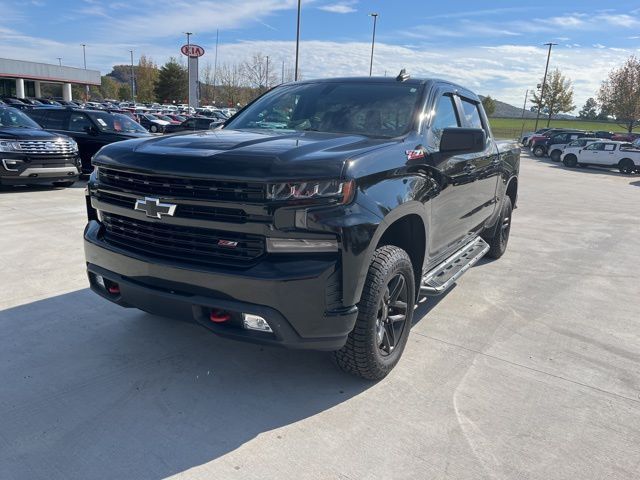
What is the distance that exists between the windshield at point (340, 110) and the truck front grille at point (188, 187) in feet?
4.30

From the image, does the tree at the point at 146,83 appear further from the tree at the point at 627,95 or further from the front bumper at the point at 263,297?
the front bumper at the point at 263,297

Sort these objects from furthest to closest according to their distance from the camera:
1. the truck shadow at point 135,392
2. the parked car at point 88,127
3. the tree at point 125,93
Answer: the tree at point 125,93
the parked car at point 88,127
the truck shadow at point 135,392

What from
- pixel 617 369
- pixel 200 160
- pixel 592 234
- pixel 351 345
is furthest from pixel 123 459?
pixel 592 234

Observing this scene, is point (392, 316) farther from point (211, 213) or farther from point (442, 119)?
point (442, 119)

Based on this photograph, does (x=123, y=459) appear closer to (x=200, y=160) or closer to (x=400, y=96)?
(x=200, y=160)

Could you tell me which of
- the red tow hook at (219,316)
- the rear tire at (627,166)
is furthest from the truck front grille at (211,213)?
the rear tire at (627,166)

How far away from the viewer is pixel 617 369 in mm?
3771

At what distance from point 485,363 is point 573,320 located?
4.82ft

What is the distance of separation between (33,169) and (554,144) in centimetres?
3100

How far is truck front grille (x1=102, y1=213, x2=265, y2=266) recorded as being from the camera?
2740 mm

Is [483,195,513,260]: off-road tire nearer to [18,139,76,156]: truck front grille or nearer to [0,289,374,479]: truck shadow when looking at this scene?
[0,289,374,479]: truck shadow

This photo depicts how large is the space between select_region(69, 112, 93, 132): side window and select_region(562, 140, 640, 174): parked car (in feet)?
80.6

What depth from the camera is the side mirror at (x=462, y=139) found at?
3.57m

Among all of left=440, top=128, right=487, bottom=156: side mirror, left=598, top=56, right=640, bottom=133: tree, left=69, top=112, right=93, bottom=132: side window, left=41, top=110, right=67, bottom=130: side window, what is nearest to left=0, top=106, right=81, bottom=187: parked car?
left=69, top=112, right=93, bottom=132: side window
